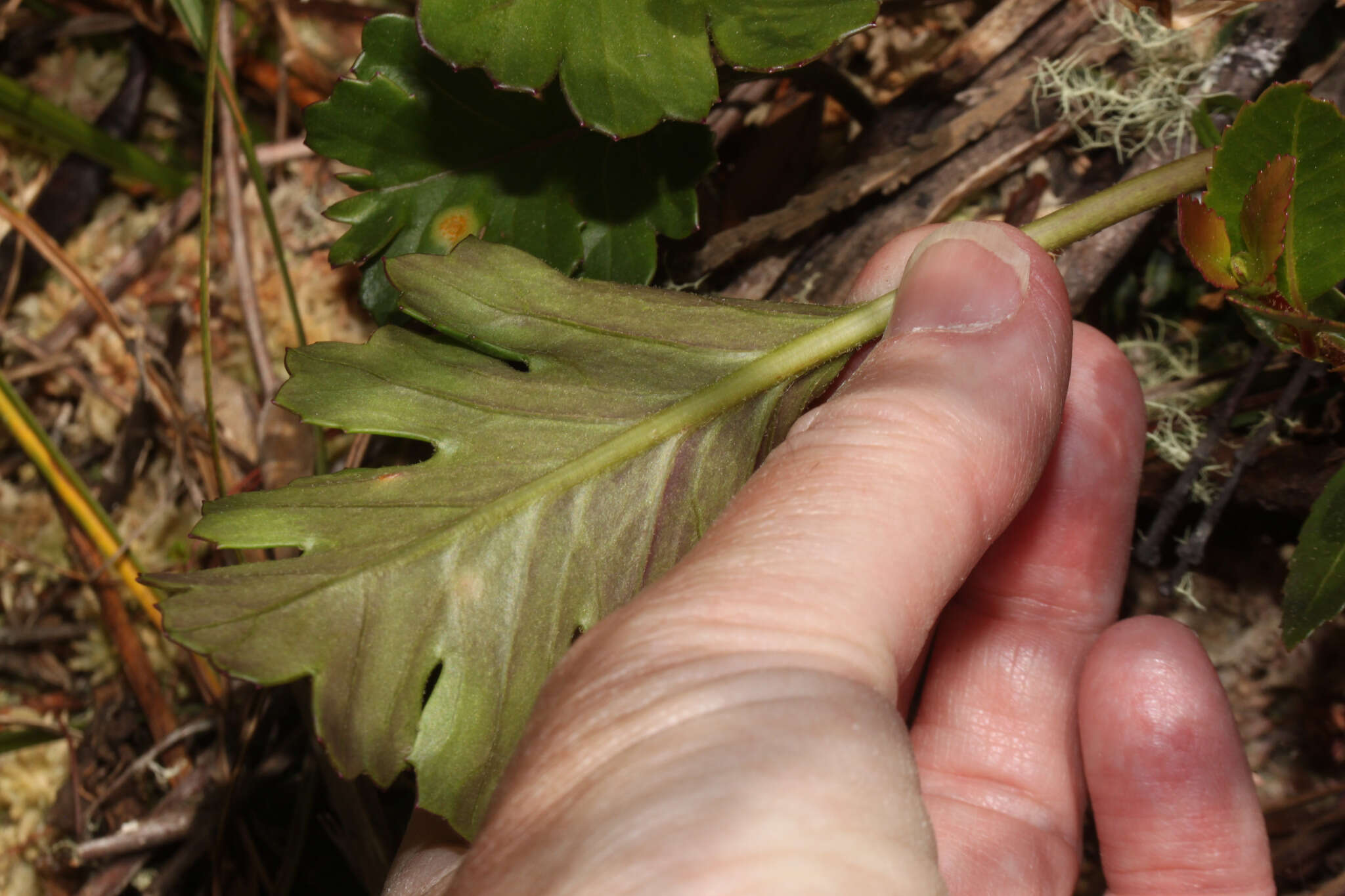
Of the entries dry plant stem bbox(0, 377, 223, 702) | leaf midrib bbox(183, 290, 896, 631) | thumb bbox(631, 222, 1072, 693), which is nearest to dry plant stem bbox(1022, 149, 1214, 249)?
thumb bbox(631, 222, 1072, 693)

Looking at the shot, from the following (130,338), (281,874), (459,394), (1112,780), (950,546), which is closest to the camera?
(950,546)

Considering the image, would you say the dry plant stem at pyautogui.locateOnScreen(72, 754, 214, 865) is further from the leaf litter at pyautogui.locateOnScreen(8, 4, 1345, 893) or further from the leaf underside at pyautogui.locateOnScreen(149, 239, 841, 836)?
the leaf underside at pyautogui.locateOnScreen(149, 239, 841, 836)

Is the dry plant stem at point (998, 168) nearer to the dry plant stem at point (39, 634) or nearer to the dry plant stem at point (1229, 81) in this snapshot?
the dry plant stem at point (1229, 81)

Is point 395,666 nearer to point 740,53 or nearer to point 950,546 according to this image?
point 950,546

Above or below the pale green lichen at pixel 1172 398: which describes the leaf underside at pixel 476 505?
above

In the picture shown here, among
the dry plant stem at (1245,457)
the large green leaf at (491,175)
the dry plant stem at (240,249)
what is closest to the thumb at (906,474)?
the large green leaf at (491,175)

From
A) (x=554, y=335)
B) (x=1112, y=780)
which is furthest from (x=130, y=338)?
(x=1112, y=780)
